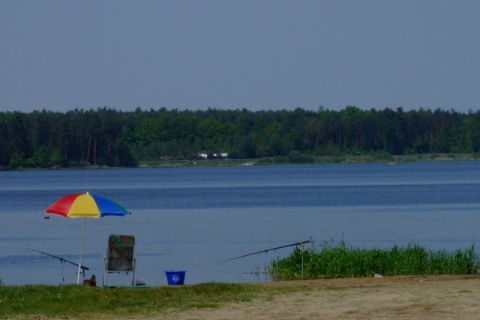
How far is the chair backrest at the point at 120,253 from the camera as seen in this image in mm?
16719

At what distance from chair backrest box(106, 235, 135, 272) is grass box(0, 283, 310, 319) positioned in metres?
1.90

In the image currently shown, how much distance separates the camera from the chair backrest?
658 inches

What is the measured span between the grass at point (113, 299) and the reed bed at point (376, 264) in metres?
3.59

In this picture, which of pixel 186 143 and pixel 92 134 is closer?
pixel 92 134

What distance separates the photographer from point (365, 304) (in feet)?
43.7

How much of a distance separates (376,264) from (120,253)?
4742 millimetres

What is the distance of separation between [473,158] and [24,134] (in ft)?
265

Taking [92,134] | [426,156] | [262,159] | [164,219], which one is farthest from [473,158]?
[164,219]

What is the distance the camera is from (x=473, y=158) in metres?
184

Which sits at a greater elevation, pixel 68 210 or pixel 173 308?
pixel 68 210

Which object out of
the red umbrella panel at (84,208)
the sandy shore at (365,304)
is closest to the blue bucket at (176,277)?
the red umbrella panel at (84,208)

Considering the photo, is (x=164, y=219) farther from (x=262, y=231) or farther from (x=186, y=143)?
(x=186, y=143)

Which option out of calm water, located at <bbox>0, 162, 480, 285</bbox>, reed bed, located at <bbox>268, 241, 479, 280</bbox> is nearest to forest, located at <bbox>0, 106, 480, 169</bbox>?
calm water, located at <bbox>0, 162, 480, 285</bbox>

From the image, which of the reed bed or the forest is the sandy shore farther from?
the forest
